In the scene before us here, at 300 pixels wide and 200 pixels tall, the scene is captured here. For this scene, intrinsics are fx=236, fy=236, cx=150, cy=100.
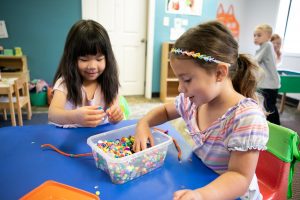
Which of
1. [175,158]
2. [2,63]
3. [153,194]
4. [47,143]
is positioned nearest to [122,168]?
[153,194]

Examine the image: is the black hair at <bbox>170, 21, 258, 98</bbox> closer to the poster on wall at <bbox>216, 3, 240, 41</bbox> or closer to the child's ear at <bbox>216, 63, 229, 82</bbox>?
the child's ear at <bbox>216, 63, 229, 82</bbox>

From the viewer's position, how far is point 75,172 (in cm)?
69

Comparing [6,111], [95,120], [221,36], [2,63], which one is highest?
[221,36]

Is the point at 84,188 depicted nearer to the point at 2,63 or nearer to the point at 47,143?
the point at 47,143

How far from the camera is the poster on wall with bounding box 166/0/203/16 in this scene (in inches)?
157

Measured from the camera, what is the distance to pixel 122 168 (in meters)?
0.64

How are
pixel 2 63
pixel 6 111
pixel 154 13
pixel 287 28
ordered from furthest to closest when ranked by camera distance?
pixel 287 28
pixel 154 13
pixel 2 63
pixel 6 111

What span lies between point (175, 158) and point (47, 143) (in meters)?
0.47

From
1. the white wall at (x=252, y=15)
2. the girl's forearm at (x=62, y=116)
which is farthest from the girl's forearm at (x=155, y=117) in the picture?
the white wall at (x=252, y=15)

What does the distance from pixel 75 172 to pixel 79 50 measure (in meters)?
0.62

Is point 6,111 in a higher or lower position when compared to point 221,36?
lower

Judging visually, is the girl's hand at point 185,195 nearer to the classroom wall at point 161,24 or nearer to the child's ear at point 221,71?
the child's ear at point 221,71

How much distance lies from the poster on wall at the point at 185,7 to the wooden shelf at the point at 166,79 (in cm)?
63

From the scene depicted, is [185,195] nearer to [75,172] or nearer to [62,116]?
[75,172]
